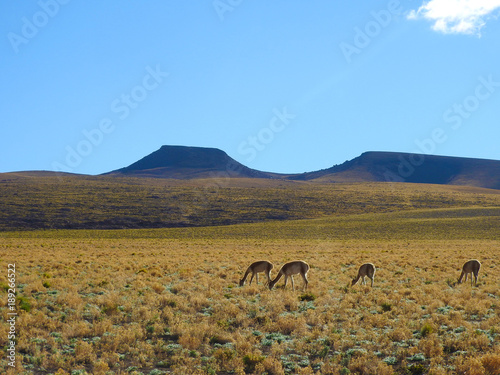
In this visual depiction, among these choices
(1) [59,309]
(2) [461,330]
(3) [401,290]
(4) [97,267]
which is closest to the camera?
(2) [461,330]

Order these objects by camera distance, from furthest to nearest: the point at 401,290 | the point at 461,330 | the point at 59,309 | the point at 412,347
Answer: the point at 401,290
the point at 59,309
the point at 461,330
the point at 412,347

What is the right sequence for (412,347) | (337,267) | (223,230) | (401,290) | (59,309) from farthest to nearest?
(223,230)
(337,267)
(401,290)
(59,309)
(412,347)

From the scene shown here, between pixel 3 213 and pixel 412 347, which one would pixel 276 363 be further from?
pixel 3 213

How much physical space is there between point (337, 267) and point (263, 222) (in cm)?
5967

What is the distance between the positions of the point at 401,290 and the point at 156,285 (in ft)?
30.4

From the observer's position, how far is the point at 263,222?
278ft

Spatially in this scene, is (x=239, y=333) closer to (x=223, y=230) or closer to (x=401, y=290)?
(x=401, y=290)

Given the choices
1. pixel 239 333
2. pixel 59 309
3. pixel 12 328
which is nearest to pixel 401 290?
pixel 239 333

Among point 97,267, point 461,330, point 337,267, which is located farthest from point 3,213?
point 461,330

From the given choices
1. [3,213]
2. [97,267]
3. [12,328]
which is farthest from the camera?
[3,213]

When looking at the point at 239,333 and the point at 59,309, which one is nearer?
the point at 239,333

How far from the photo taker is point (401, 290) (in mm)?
16234

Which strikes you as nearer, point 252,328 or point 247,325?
point 252,328

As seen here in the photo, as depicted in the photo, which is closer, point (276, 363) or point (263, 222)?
point (276, 363)
